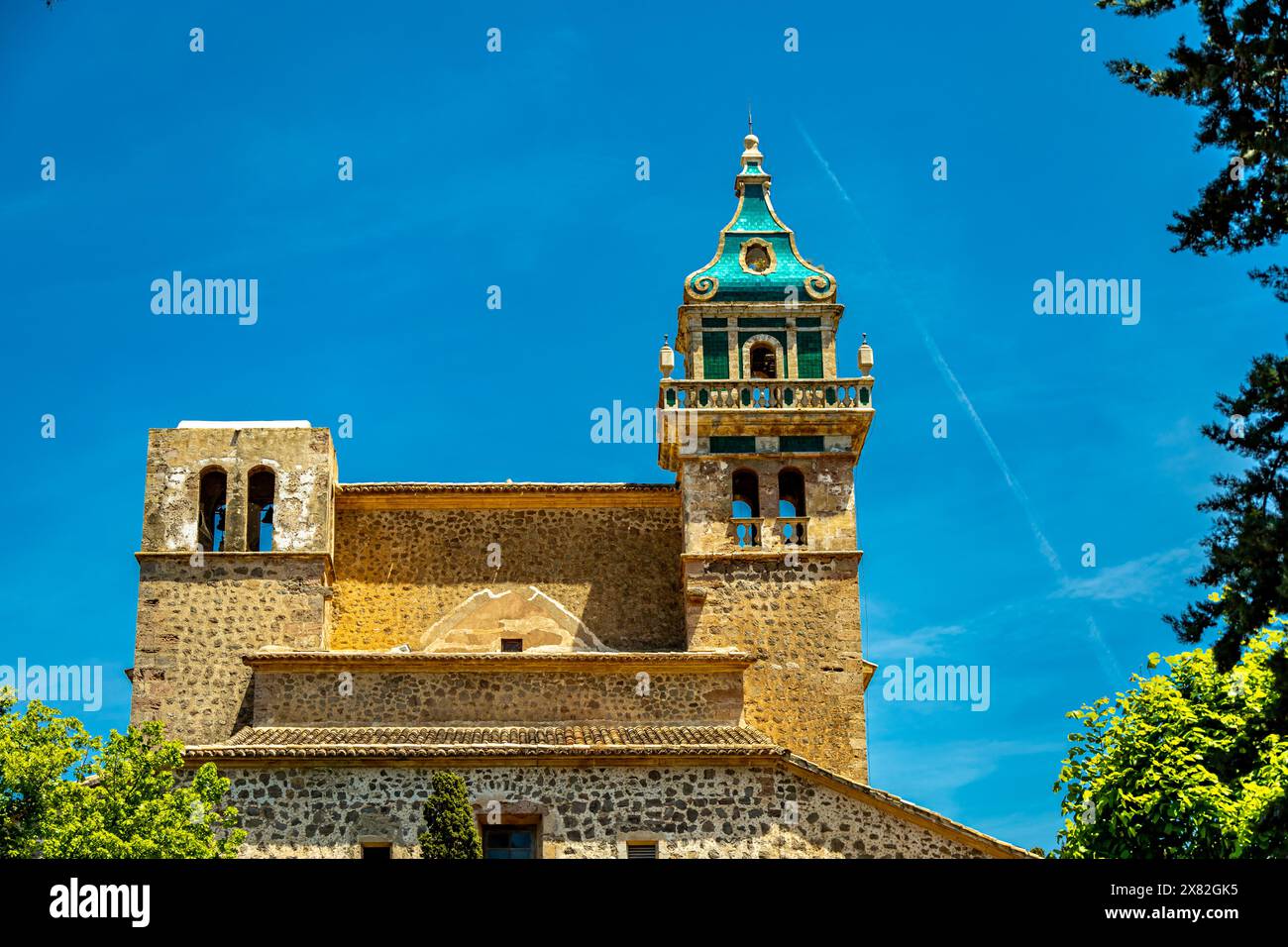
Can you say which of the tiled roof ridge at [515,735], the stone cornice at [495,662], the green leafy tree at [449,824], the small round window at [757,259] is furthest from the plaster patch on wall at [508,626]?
the small round window at [757,259]

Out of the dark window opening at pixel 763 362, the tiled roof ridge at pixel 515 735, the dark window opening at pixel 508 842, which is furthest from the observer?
the dark window opening at pixel 763 362

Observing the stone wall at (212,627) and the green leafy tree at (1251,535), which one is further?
the stone wall at (212,627)

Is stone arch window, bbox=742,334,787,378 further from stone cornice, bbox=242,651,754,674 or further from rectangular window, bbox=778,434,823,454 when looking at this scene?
stone cornice, bbox=242,651,754,674

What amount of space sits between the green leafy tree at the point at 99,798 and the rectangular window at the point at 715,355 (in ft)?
46.9

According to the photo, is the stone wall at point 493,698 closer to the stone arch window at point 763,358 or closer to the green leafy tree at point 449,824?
the green leafy tree at point 449,824

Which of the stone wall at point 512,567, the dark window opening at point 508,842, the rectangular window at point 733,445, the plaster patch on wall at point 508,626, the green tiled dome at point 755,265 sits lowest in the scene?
the dark window opening at point 508,842

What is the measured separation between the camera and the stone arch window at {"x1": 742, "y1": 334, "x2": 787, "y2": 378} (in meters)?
39.2

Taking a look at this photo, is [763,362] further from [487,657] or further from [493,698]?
[493,698]

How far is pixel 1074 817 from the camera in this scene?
101 ft

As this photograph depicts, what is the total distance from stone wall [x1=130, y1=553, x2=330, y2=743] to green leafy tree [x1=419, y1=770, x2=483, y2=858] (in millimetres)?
7154

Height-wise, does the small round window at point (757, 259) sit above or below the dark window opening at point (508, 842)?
above

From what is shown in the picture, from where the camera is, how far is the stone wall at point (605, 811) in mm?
31188
